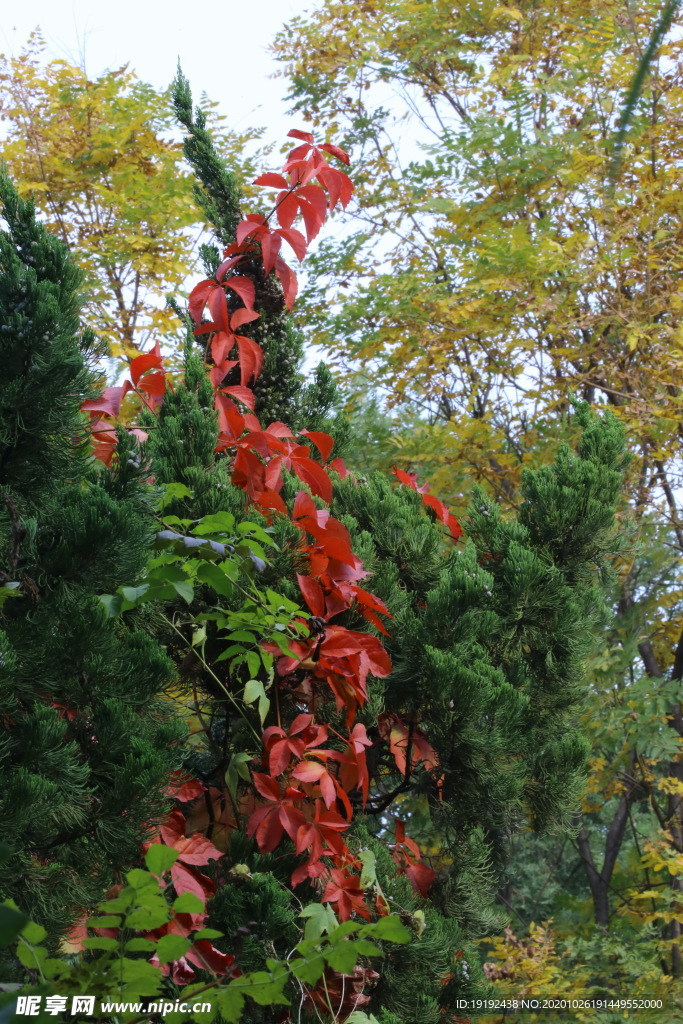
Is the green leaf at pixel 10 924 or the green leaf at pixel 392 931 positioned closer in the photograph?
the green leaf at pixel 10 924

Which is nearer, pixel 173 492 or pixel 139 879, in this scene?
pixel 139 879

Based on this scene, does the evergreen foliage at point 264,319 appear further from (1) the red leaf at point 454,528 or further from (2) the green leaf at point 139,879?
(2) the green leaf at point 139,879

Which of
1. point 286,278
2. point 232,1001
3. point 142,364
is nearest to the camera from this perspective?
point 232,1001

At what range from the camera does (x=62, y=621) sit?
1.47 metres

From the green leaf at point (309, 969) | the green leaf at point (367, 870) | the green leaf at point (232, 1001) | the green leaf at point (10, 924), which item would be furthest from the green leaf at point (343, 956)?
the green leaf at point (367, 870)

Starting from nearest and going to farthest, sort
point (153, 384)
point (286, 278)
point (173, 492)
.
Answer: point (173, 492), point (153, 384), point (286, 278)

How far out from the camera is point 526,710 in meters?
2.43

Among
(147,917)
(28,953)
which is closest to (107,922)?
(147,917)

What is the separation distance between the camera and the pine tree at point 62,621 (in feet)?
4.64

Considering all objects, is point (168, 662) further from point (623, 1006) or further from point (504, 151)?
point (504, 151)

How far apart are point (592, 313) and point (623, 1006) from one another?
141 inches

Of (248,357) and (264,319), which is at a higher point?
(264,319)

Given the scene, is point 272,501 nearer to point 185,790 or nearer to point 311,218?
point 185,790

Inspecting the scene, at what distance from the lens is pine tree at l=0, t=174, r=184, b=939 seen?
1413 mm
